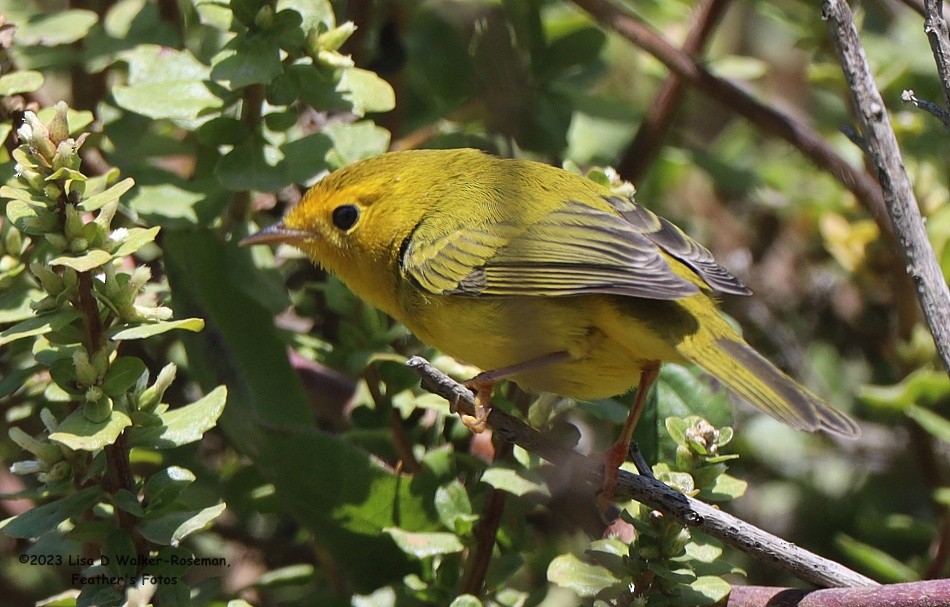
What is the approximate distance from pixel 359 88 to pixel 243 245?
454mm

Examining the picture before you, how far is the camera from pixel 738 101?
3.11 m

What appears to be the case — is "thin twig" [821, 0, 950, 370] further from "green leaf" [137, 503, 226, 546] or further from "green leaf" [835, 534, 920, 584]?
"green leaf" [137, 503, 226, 546]

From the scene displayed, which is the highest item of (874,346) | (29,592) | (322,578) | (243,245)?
(243,245)


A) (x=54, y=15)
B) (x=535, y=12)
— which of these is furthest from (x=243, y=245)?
(x=535, y=12)

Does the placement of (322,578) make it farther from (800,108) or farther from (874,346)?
(800,108)

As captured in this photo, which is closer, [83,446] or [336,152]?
[83,446]

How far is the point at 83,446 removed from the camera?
1684 mm

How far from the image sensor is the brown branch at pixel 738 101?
9.83 ft

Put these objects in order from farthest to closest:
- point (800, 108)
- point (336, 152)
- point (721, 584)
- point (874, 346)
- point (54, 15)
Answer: point (800, 108) → point (874, 346) → point (54, 15) → point (336, 152) → point (721, 584)

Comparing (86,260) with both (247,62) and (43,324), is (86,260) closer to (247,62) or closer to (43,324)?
(43,324)

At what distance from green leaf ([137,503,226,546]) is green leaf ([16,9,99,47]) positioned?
1.38 meters

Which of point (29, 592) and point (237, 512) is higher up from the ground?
point (237, 512)

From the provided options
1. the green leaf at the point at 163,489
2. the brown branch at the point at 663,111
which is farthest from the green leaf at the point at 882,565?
the green leaf at the point at 163,489

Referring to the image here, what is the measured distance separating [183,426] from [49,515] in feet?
0.85
